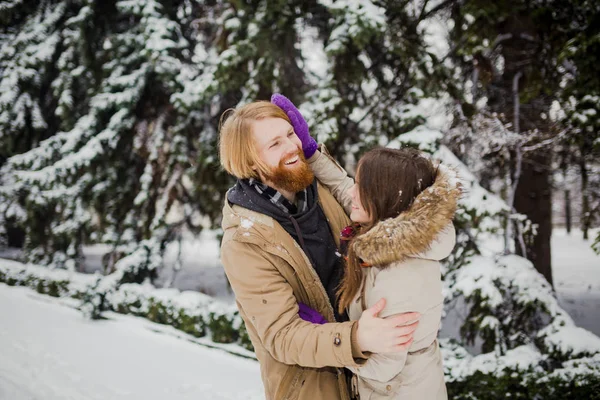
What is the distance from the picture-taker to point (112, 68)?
808cm

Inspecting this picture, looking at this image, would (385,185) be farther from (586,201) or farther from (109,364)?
(586,201)

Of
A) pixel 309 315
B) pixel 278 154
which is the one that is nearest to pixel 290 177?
pixel 278 154

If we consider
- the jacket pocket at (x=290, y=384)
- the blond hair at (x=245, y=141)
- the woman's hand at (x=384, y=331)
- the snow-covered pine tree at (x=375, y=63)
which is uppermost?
the snow-covered pine tree at (x=375, y=63)

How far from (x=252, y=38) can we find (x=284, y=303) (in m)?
4.85

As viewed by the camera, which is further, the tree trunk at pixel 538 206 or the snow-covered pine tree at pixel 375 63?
the tree trunk at pixel 538 206

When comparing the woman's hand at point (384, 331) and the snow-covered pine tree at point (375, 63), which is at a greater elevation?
the snow-covered pine tree at point (375, 63)

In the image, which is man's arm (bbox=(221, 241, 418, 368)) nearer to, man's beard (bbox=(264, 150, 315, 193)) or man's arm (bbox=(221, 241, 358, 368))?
man's arm (bbox=(221, 241, 358, 368))

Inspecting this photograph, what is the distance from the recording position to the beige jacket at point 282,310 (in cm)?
139

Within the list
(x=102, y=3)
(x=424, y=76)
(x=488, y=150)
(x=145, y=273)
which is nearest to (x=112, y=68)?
(x=102, y=3)

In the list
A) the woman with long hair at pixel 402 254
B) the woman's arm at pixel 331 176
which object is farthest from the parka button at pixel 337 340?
the woman's arm at pixel 331 176

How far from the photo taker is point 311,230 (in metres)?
1.85

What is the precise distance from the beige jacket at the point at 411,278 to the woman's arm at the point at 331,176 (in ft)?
2.11

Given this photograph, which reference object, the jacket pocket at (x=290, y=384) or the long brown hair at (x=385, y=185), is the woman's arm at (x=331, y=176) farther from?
the jacket pocket at (x=290, y=384)

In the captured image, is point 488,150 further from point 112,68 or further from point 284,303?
point 112,68
